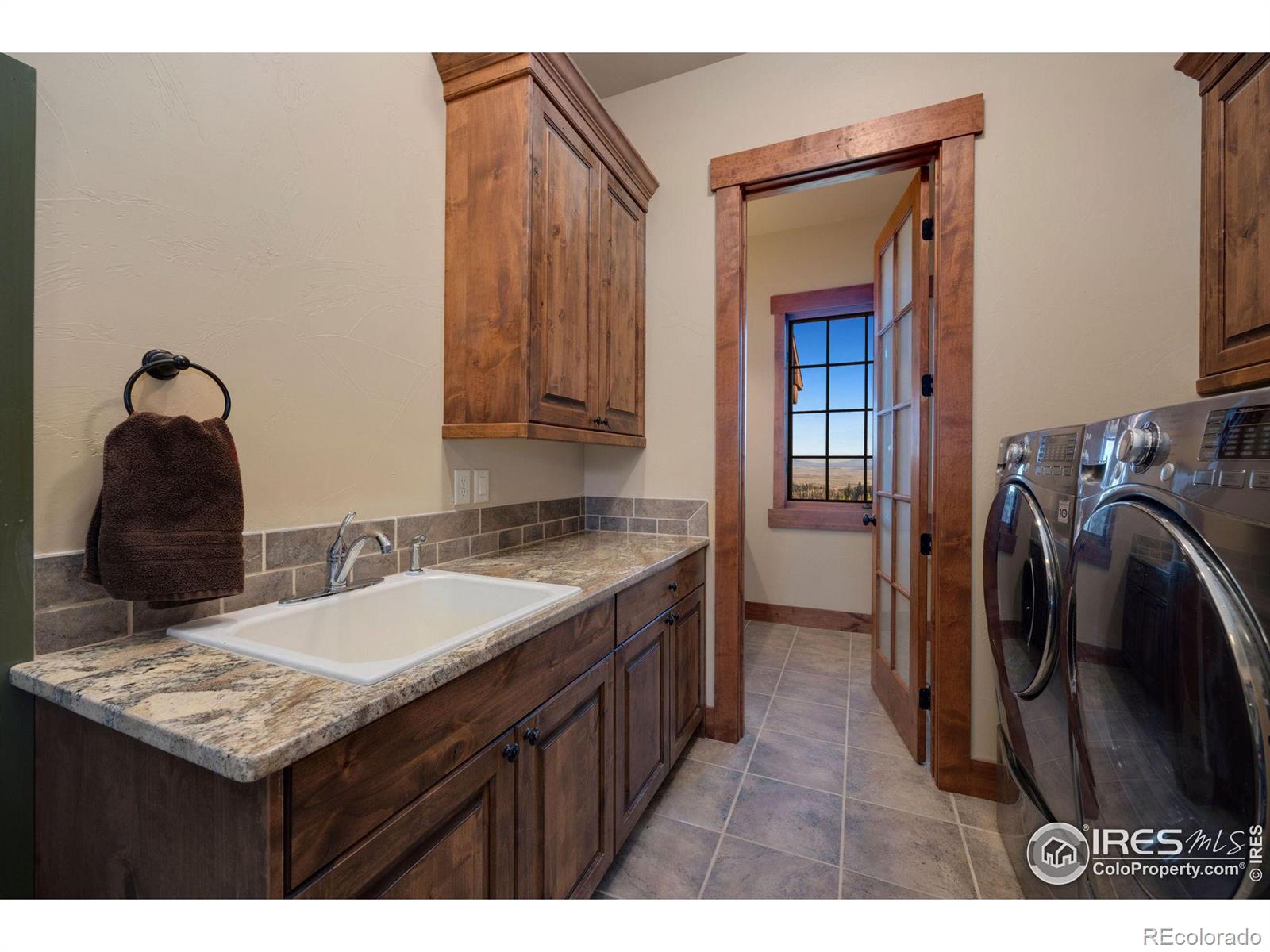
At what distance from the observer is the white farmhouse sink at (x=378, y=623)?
79cm

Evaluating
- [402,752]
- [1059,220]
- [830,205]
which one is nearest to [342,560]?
[402,752]

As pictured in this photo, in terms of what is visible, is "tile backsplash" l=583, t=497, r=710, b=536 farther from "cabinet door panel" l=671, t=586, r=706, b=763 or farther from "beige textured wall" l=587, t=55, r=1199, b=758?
"beige textured wall" l=587, t=55, r=1199, b=758

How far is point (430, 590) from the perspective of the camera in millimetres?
1374

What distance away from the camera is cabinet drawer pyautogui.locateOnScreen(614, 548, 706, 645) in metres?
1.40

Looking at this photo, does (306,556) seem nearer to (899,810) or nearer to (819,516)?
(899,810)

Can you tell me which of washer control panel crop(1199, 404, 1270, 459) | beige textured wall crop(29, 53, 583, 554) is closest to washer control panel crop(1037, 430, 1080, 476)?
washer control panel crop(1199, 404, 1270, 459)

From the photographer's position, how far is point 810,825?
1.61 metres

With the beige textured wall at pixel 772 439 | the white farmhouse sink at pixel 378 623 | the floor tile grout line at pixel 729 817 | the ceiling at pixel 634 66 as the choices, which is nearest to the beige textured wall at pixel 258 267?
the white farmhouse sink at pixel 378 623

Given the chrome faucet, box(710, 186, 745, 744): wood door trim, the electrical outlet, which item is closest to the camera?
the chrome faucet

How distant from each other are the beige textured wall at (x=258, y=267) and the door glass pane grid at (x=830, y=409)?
2739 millimetres

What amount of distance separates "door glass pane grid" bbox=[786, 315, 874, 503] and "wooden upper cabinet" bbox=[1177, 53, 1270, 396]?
6.60ft

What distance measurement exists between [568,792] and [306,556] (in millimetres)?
802

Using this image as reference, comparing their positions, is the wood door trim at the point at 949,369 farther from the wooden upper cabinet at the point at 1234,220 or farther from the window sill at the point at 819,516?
the window sill at the point at 819,516
